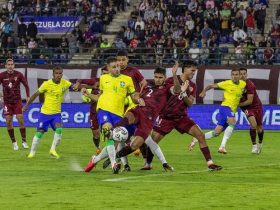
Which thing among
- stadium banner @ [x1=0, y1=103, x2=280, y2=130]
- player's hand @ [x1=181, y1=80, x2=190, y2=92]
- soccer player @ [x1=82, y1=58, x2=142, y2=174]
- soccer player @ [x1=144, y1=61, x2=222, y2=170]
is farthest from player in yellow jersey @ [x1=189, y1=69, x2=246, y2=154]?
stadium banner @ [x1=0, y1=103, x2=280, y2=130]

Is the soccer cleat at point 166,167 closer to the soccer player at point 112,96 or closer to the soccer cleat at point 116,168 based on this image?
the soccer cleat at point 116,168

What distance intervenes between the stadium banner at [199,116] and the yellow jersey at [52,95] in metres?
12.0

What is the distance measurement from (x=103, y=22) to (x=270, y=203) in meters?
34.8

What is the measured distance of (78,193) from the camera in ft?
51.7

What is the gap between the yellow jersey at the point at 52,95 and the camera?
80.5 feet

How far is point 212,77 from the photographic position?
3881 cm

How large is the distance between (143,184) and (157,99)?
3.38 meters

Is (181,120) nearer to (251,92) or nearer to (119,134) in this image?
(119,134)

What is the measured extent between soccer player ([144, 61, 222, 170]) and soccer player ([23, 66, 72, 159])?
14.4 ft

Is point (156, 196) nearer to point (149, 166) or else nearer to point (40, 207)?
point (40, 207)

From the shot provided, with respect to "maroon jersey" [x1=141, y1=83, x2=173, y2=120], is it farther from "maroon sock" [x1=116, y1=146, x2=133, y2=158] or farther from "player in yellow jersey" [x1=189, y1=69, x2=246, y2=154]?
"player in yellow jersey" [x1=189, y1=69, x2=246, y2=154]

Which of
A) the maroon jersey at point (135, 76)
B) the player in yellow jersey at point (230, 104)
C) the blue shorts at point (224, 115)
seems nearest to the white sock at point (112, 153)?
the maroon jersey at point (135, 76)

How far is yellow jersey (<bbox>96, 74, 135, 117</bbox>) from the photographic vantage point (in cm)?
1938

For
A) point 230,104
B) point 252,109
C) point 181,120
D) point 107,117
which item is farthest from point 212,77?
point 107,117
